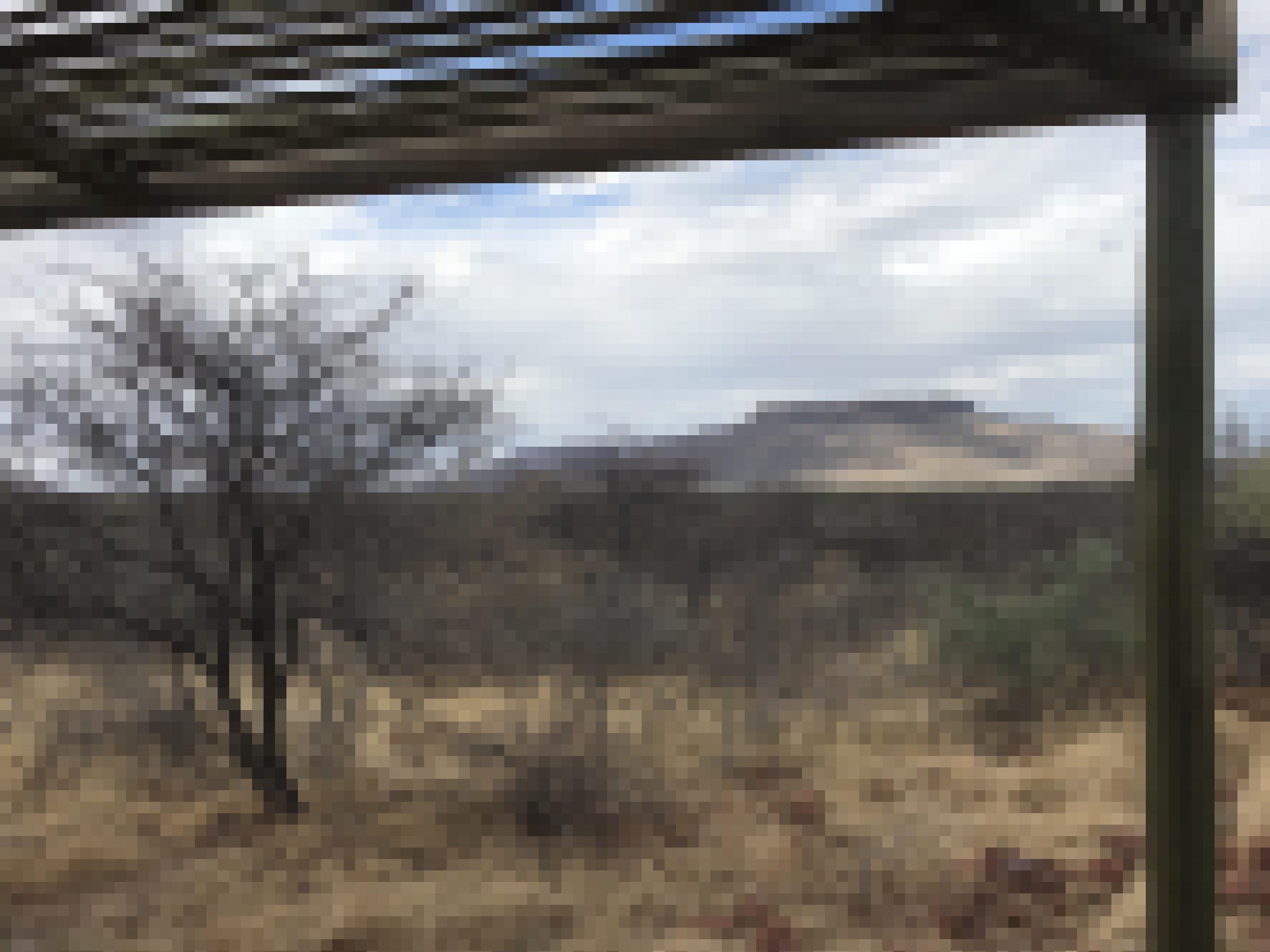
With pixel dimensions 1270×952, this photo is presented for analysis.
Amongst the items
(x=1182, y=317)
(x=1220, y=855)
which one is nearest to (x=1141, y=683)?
(x=1182, y=317)

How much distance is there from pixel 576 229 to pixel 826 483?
9.02ft

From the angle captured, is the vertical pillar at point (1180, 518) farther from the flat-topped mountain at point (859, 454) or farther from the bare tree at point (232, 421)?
the flat-topped mountain at point (859, 454)

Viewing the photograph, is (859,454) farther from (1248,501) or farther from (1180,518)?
(1180,518)

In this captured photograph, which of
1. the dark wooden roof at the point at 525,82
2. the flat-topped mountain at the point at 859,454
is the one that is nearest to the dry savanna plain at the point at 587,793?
the flat-topped mountain at the point at 859,454

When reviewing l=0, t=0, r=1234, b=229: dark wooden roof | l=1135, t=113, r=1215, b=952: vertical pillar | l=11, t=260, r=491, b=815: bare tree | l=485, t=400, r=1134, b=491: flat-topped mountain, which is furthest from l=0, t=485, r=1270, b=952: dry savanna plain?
l=0, t=0, r=1234, b=229: dark wooden roof

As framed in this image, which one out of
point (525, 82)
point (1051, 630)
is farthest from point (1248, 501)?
point (525, 82)

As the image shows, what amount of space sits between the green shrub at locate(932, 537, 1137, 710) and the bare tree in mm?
3633

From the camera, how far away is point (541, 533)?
4914mm

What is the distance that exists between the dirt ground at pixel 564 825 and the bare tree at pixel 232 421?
0.60 m

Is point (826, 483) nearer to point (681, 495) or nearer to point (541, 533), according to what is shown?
point (681, 495)

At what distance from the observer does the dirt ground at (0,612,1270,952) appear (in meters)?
3.08

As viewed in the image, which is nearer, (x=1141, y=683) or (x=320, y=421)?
(x=1141, y=683)

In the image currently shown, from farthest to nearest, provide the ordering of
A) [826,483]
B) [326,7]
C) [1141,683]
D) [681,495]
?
[826,483] → [681,495] → [1141,683] → [326,7]

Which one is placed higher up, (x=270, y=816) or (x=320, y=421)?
(x=320, y=421)
